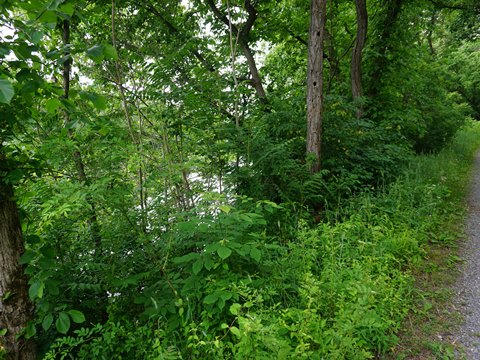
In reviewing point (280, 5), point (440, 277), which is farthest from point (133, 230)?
point (280, 5)

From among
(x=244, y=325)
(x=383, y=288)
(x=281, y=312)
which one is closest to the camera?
(x=244, y=325)

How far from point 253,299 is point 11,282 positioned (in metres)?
1.78

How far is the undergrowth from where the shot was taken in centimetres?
206

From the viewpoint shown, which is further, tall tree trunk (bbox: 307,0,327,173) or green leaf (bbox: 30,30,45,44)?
tall tree trunk (bbox: 307,0,327,173)

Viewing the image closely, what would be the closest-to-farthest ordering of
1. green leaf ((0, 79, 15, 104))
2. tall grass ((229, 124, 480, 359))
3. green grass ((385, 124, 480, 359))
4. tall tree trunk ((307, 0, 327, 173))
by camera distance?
green leaf ((0, 79, 15, 104))
tall grass ((229, 124, 480, 359))
green grass ((385, 124, 480, 359))
tall tree trunk ((307, 0, 327, 173))

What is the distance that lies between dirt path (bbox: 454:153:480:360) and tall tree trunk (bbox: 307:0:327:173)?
2.53m

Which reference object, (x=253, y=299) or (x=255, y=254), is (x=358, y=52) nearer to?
(x=255, y=254)

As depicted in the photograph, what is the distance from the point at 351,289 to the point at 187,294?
4.45ft

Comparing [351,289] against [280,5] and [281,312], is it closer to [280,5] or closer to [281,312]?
[281,312]

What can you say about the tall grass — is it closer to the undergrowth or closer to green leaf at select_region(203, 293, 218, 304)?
the undergrowth

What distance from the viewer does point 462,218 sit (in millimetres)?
5035

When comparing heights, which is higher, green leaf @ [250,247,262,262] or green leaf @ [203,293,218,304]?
green leaf @ [250,247,262,262]

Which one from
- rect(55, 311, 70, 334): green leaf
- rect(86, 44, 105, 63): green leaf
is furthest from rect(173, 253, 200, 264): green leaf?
rect(86, 44, 105, 63): green leaf

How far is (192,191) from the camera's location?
378 centimetres
